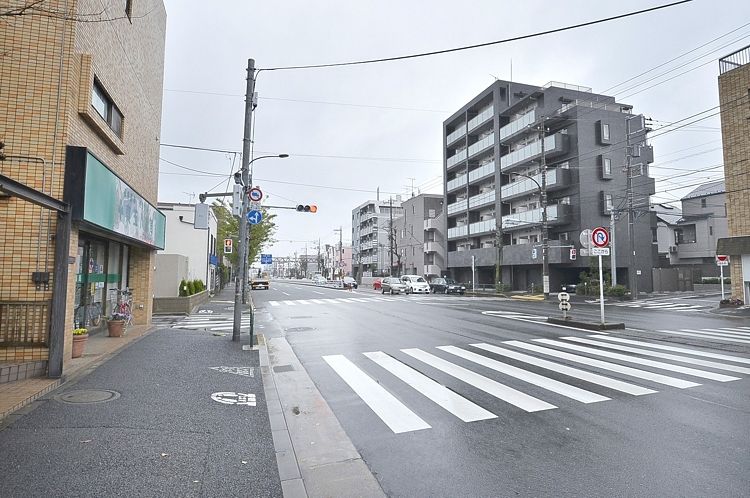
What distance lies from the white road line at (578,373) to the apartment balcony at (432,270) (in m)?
46.3

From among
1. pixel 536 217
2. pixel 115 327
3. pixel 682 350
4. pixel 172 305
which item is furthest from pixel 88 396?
pixel 536 217

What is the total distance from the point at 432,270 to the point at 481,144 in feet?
60.4

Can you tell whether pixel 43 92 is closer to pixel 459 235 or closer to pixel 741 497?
pixel 741 497

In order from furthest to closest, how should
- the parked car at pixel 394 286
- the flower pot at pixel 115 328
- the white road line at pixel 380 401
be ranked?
the parked car at pixel 394 286
the flower pot at pixel 115 328
the white road line at pixel 380 401

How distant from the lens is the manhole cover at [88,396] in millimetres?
5738

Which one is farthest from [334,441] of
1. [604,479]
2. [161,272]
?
[161,272]

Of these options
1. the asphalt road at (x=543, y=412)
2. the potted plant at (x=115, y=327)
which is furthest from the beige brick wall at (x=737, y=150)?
the potted plant at (x=115, y=327)

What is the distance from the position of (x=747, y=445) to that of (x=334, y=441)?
4.23m

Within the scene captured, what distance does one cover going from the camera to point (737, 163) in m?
22.1

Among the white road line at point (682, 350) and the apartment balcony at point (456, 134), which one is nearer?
the white road line at point (682, 350)

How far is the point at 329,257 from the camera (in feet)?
410

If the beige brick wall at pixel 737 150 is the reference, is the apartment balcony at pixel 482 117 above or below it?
above

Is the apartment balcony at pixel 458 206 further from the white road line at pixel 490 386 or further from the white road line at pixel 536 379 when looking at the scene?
the white road line at pixel 490 386

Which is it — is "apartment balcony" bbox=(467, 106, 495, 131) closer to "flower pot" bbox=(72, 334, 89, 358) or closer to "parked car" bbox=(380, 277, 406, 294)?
"parked car" bbox=(380, 277, 406, 294)
